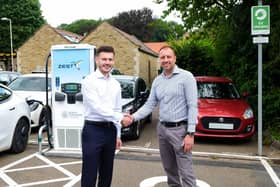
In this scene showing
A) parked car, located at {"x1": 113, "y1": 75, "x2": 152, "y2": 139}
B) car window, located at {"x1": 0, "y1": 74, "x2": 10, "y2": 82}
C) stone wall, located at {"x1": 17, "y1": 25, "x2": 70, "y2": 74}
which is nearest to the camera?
parked car, located at {"x1": 113, "y1": 75, "x2": 152, "y2": 139}

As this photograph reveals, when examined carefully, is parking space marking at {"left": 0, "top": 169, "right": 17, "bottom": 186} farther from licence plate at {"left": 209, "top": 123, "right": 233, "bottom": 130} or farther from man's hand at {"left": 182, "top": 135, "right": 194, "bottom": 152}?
licence plate at {"left": 209, "top": 123, "right": 233, "bottom": 130}

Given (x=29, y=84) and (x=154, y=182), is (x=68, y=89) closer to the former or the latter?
(x=154, y=182)

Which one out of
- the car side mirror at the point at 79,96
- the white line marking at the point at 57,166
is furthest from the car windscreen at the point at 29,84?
the car side mirror at the point at 79,96

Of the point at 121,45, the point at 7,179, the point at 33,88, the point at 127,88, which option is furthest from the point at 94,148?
the point at 121,45

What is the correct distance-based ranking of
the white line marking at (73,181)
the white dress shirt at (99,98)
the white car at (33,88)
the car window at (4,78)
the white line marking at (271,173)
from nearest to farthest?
the white dress shirt at (99,98), the white line marking at (73,181), the white line marking at (271,173), the white car at (33,88), the car window at (4,78)

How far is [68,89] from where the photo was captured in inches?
263

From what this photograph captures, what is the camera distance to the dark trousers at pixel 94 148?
3.54m

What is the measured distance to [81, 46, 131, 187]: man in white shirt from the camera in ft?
11.5

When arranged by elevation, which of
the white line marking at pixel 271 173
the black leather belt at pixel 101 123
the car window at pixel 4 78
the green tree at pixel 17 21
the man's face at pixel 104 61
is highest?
the green tree at pixel 17 21

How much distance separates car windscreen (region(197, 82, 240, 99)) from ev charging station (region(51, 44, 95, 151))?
3.65 meters

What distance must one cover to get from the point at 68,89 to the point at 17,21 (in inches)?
1801

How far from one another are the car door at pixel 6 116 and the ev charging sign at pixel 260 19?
494 centimetres

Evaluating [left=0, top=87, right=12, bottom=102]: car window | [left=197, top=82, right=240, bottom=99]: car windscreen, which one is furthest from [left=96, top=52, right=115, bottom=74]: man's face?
[left=197, top=82, right=240, bottom=99]: car windscreen

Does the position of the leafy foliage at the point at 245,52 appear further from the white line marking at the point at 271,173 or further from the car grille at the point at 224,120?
the white line marking at the point at 271,173
